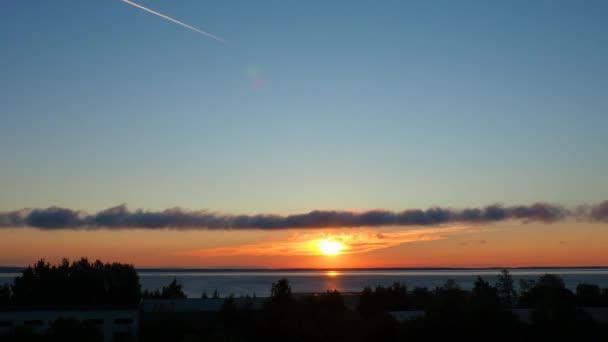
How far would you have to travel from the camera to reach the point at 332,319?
44312mm

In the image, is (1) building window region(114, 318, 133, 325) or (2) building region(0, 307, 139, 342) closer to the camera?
(2) building region(0, 307, 139, 342)

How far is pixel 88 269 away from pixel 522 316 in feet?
151

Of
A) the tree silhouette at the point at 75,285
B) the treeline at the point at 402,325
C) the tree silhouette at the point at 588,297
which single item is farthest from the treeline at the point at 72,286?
the tree silhouette at the point at 588,297

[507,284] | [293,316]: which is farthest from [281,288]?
[507,284]

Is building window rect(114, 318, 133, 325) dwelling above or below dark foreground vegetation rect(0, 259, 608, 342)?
below

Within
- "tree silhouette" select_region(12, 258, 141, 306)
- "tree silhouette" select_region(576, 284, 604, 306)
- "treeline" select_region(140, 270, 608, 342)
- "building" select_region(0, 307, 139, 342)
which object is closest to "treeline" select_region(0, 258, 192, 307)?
"tree silhouette" select_region(12, 258, 141, 306)

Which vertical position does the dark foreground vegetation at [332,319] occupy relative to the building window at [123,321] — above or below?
above

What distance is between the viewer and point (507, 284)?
8994 cm

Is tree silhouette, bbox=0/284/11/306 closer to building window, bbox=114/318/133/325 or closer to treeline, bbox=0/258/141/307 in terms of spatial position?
treeline, bbox=0/258/141/307

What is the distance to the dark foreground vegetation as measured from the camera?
3769cm

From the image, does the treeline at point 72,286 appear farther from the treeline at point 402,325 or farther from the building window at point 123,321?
the treeline at point 402,325

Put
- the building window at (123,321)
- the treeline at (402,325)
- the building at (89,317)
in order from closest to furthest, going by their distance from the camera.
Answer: the treeline at (402,325) → the building at (89,317) → the building window at (123,321)

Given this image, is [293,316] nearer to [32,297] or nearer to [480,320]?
[480,320]

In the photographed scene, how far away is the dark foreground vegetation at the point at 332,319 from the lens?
37.7 metres
